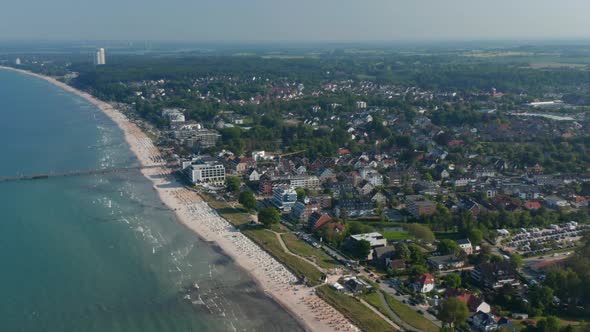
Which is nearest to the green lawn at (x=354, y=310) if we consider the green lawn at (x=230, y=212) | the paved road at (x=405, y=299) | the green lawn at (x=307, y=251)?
the paved road at (x=405, y=299)

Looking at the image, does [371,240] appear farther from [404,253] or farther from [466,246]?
[466,246]

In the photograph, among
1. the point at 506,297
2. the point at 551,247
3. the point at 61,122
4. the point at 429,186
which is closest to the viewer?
the point at 506,297

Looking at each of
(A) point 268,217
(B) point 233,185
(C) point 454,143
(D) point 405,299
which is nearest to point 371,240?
(D) point 405,299

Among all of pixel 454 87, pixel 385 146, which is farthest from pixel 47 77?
pixel 385 146

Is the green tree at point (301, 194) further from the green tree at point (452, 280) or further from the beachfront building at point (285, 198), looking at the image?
the green tree at point (452, 280)

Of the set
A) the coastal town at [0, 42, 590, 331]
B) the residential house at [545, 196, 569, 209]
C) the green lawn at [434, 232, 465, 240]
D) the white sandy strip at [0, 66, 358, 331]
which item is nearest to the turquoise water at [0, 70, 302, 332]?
the white sandy strip at [0, 66, 358, 331]

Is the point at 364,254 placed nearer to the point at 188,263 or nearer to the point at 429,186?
the point at 188,263
